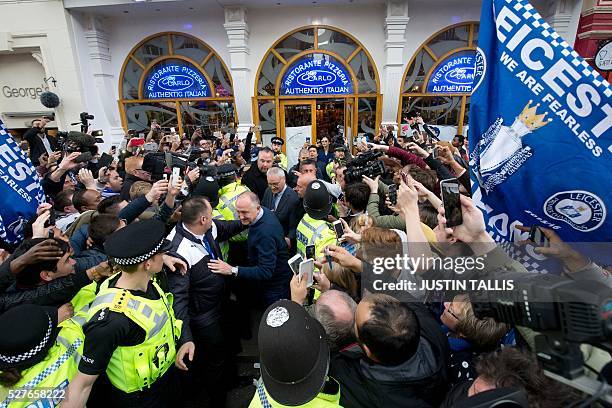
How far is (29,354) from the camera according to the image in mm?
1386

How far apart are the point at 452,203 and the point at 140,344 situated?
1798mm

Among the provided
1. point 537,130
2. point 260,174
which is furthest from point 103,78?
point 537,130

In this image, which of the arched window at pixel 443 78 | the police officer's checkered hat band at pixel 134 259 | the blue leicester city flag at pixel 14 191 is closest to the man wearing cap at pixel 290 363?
the police officer's checkered hat band at pixel 134 259

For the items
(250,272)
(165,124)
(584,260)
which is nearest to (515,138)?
(584,260)

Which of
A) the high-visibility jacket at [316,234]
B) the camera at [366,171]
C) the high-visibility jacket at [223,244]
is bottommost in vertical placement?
the high-visibility jacket at [223,244]

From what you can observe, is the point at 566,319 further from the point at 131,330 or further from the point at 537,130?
the point at 131,330

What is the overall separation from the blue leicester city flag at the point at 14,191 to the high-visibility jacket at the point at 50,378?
1.59 metres

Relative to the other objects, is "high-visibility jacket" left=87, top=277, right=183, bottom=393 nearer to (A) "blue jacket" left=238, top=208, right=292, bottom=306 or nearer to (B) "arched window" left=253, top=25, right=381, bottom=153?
(A) "blue jacket" left=238, top=208, right=292, bottom=306

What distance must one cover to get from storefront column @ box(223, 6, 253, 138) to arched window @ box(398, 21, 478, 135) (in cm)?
484

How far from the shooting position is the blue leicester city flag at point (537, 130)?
63.0 inches

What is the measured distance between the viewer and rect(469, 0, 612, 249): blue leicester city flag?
1.60m

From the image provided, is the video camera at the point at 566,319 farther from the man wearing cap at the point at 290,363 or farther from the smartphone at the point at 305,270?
the smartphone at the point at 305,270

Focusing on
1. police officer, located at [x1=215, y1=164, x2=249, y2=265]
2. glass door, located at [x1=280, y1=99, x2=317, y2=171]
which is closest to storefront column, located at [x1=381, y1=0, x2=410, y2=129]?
glass door, located at [x1=280, y1=99, x2=317, y2=171]

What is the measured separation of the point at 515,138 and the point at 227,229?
7.92 feet
